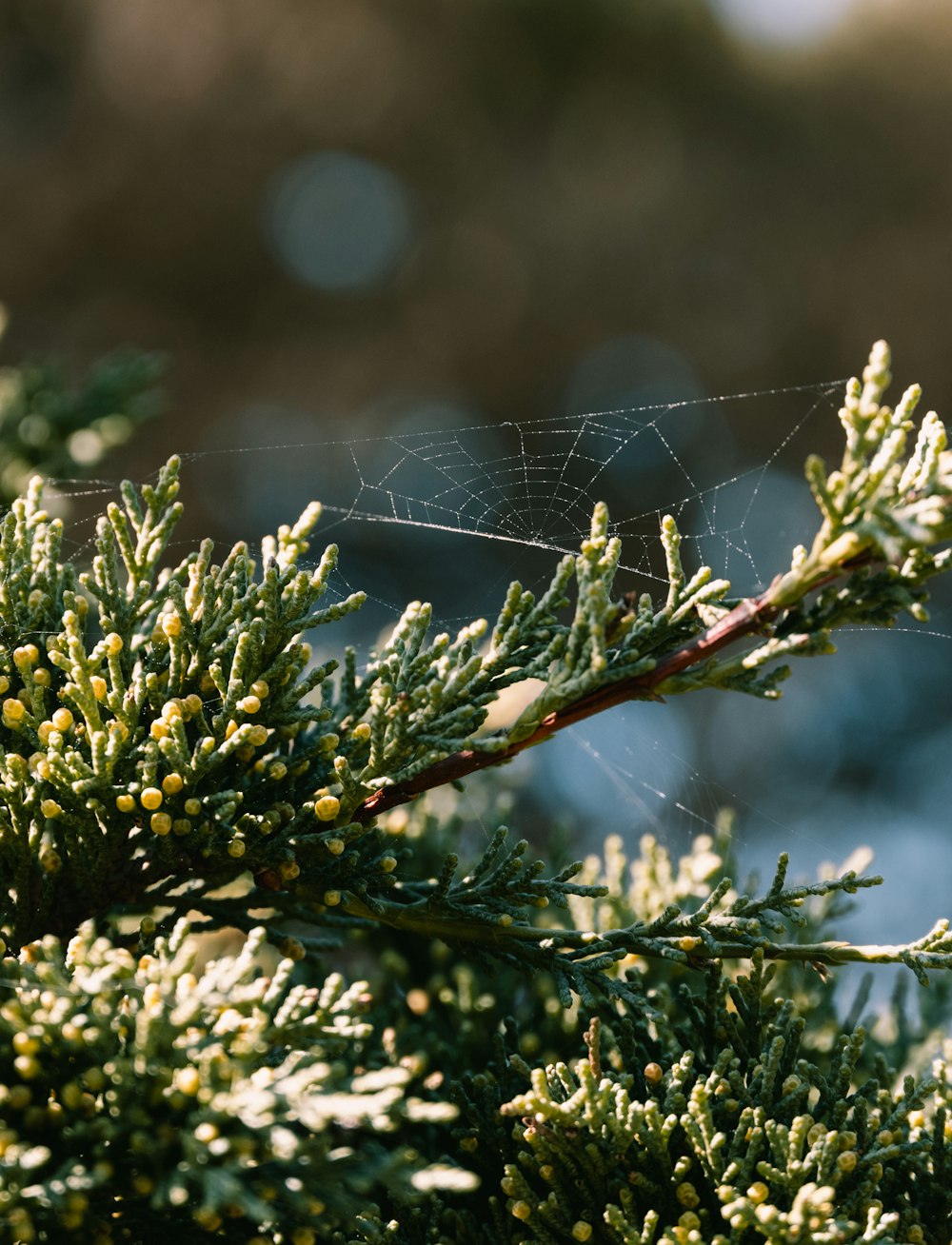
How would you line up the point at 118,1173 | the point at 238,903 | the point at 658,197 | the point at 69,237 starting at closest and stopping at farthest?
the point at 118,1173 → the point at 238,903 → the point at 69,237 → the point at 658,197

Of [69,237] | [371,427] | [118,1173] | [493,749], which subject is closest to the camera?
[118,1173]

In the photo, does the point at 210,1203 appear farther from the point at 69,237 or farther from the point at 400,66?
the point at 400,66

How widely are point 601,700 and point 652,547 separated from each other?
4344mm

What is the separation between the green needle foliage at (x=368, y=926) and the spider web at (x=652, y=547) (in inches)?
103

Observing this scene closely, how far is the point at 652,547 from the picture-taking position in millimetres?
5418

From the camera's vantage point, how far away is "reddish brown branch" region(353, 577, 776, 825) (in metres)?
1.14

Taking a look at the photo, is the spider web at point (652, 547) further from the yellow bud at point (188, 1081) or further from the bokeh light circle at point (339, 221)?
the yellow bud at point (188, 1081)

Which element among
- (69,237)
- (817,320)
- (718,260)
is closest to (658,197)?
(718,260)

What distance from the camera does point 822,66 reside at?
6.29 meters

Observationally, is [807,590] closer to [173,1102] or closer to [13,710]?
[173,1102]

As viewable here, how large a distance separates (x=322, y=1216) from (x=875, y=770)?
6.44 metres

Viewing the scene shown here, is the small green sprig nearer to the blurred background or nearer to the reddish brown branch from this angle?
the reddish brown branch

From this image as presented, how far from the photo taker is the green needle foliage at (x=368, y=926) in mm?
972

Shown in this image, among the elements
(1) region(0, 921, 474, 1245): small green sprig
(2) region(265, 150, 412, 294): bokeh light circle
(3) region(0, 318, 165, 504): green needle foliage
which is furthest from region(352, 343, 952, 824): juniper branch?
(2) region(265, 150, 412, 294): bokeh light circle
